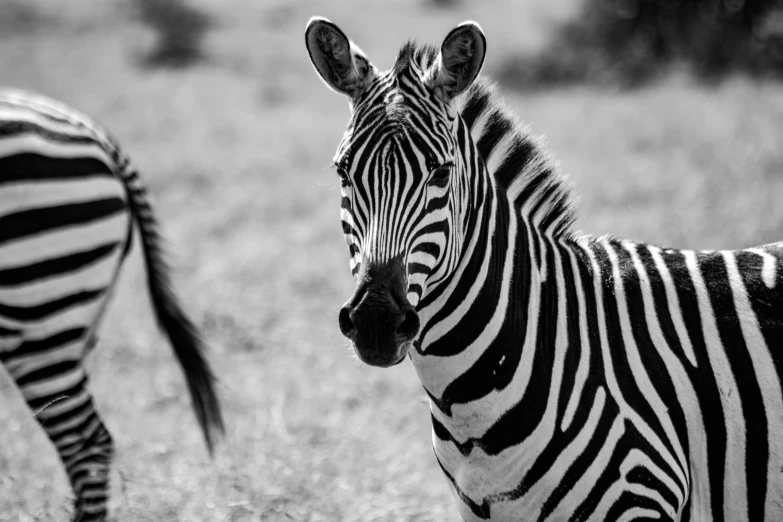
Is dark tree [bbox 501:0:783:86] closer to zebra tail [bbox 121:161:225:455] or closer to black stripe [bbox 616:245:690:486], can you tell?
zebra tail [bbox 121:161:225:455]

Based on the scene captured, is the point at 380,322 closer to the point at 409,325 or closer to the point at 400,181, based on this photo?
the point at 409,325

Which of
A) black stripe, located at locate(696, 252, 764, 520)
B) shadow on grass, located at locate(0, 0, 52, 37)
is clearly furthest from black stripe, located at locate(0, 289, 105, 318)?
shadow on grass, located at locate(0, 0, 52, 37)

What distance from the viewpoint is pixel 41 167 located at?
3.63 metres

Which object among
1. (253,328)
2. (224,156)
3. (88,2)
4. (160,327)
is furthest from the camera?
(88,2)

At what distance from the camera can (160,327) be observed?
4.32 m

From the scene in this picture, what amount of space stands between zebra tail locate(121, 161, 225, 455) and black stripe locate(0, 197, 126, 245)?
1.35 feet

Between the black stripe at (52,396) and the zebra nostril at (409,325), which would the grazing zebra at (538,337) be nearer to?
the zebra nostril at (409,325)

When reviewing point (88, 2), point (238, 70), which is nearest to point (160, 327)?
point (238, 70)

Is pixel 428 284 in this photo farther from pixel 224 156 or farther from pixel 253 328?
pixel 224 156

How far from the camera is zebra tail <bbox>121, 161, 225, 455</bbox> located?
13.8 ft

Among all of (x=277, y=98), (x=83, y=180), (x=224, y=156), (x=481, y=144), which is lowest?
(x=83, y=180)

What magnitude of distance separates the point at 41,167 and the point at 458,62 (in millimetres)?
2356

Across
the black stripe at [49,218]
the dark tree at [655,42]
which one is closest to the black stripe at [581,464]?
the black stripe at [49,218]

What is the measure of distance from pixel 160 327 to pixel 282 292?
3.26 meters
